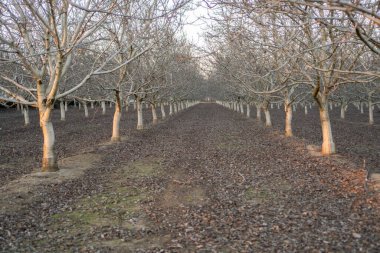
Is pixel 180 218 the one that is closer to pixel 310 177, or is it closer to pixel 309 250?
pixel 309 250

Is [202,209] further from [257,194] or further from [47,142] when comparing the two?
[47,142]

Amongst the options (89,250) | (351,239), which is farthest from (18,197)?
(351,239)

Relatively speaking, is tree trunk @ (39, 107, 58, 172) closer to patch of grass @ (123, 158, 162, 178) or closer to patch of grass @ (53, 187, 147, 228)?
patch of grass @ (123, 158, 162, 178)

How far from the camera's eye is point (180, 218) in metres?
7.59

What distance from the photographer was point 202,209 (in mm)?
8172

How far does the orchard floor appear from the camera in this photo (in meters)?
6.21

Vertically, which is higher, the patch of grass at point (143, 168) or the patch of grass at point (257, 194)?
the patch of grass at point (143, 168)

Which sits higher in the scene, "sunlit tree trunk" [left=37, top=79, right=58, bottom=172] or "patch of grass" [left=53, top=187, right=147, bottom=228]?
"sunlit tree trunk" [left=37, top=79, right=58, bottom=172]

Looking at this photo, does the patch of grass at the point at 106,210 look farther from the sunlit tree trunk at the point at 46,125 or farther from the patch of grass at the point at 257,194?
the sunlit tree trunk at the point at 46,125

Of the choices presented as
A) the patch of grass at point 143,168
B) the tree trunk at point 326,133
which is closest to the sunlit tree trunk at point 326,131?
the tree trunk at point 326,133

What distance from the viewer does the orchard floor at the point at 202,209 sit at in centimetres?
621

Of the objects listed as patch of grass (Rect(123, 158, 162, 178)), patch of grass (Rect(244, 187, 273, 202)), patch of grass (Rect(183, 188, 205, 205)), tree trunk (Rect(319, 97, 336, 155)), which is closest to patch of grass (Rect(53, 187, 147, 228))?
patch of grass (Rect(183, 188, 205, 205))

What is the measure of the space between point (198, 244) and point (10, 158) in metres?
12.6

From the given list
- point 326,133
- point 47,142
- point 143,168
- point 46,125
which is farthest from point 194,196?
point 326,133
